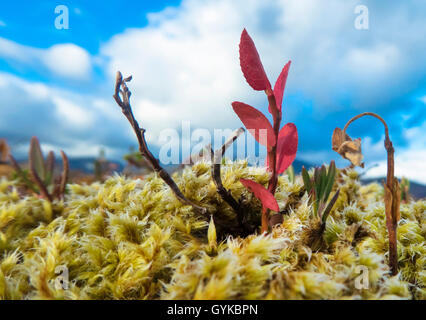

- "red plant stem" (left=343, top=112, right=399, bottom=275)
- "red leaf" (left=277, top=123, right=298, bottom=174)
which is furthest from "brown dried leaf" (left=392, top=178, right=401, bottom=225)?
"red leaf" (left=277, top=123, right=298, bottom=174)

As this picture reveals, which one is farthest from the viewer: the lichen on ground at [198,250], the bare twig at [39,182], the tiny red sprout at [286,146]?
the bare twig at [39,182]

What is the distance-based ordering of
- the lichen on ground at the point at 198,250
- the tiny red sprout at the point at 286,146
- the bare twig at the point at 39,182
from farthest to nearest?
the bare twig at the point at 39,182
the tiny red sprout at the point at 286,146
the lichen on ground at the point at 198,250

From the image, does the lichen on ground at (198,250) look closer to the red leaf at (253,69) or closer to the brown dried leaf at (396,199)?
the brown dried leaf at (396,199)

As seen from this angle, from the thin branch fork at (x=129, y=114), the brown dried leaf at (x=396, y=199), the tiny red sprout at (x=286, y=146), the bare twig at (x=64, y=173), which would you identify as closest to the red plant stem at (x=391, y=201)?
the brown dried leaf at (x=396, y=199)

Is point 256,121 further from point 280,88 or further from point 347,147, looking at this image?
point 347,147

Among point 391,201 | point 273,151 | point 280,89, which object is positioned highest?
point 280,89

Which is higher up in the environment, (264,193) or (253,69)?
(253,69)

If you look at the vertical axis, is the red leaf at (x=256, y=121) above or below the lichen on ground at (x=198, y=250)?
above

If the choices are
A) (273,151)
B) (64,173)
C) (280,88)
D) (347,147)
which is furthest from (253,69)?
(64,173)
